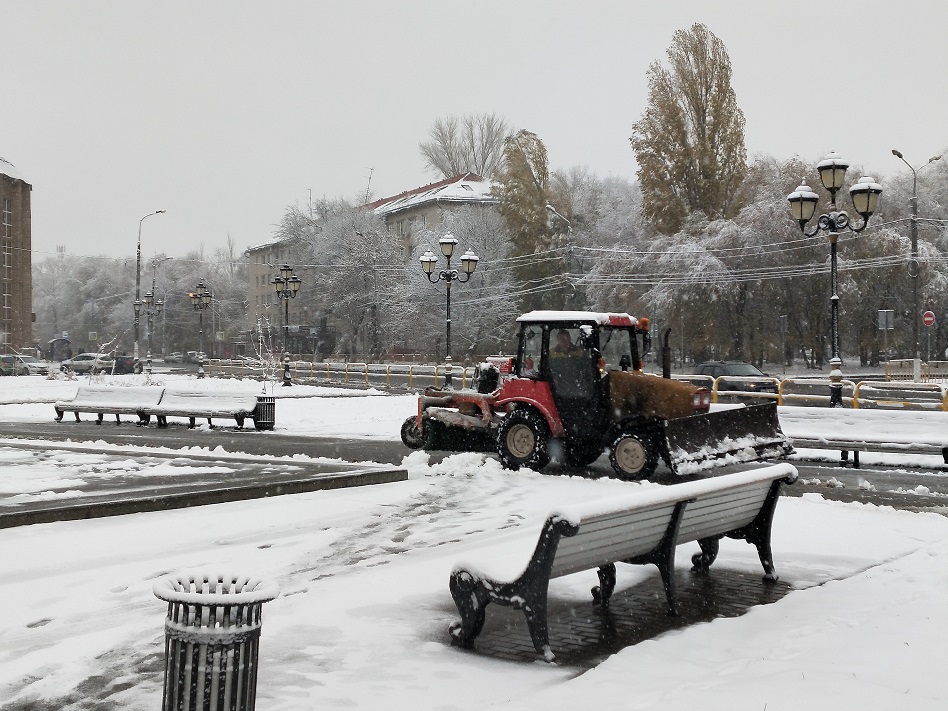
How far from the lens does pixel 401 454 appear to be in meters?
17.5

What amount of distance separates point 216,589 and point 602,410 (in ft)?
35.7

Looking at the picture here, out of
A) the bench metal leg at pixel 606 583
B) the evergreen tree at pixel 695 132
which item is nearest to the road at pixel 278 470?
the bench metal leg at pixel 606 583

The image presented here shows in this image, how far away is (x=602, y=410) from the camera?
1466cm

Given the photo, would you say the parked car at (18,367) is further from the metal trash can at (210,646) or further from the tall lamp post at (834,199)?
the metal trash can at (210,646)

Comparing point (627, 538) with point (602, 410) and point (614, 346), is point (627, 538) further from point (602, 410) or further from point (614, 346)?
point (614, 346)

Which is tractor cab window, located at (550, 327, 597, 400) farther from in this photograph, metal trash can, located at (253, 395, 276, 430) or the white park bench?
metal trash can, located at (253, 395, 276, 430)

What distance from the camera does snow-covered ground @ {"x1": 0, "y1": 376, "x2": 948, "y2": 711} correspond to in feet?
17.0

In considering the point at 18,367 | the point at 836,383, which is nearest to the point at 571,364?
the point at 836,383

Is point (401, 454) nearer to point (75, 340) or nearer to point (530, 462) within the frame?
point (530, 462)

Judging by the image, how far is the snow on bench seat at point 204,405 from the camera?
23.4m

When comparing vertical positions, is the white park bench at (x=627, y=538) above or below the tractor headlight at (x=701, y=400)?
below

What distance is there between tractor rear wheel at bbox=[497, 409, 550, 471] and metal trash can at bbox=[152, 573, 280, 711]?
35.7 ft

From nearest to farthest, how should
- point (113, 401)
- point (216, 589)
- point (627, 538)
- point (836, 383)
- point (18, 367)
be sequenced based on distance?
point (216, 589) < point (627, 538) < point (836, 383) < point (113, 401) < point (18, 367)

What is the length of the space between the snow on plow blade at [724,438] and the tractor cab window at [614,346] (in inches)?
66.0
